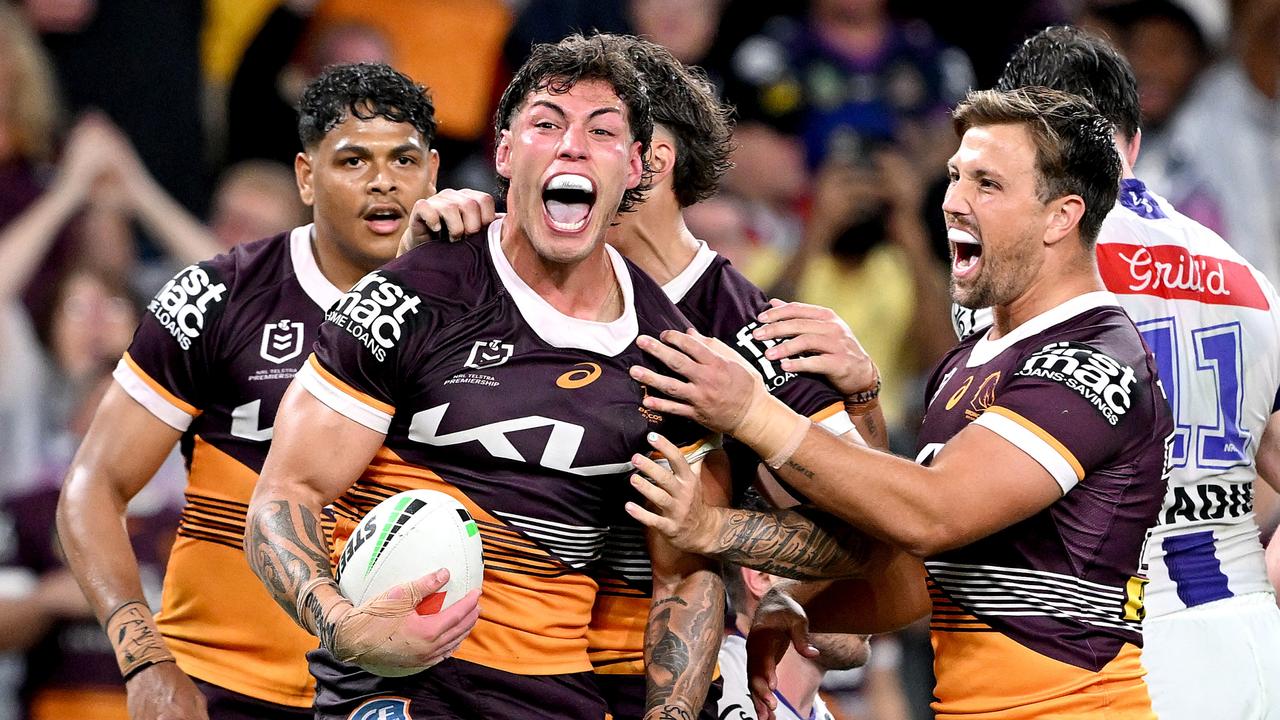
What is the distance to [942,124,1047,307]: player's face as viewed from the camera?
3893mm

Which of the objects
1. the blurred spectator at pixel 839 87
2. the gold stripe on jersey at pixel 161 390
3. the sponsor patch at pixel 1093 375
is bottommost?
the gold stripe on jersey at pixel 161 390

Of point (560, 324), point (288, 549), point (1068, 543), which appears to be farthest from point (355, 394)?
point (1068, 543)

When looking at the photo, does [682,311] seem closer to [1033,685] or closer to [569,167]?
[569,167]

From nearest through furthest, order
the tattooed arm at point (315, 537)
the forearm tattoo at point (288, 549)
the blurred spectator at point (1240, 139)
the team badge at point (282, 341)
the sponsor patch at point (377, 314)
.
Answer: the tattooed arm at point (315, 537), the forearm tattoo at point (288, 549), the sponsor patch at point (377, 314), the team badge at point (282, 341), the blurred spectator at point (1240, 139)

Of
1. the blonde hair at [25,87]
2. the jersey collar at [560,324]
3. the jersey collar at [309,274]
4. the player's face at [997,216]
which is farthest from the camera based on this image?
the blonde hair at [25,87]

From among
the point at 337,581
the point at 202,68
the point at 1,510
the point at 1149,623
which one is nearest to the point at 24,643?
the point at 1,510

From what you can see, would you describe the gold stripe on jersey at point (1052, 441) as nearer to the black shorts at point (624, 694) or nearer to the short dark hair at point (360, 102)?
the black shorts at point (624, 694)

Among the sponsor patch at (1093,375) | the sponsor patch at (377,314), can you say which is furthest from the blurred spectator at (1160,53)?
the sponsor patch at (377,314)

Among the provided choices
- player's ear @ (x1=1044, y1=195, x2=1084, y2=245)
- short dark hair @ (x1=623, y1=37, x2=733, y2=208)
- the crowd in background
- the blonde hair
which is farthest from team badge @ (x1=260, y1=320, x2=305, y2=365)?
the blonde hair

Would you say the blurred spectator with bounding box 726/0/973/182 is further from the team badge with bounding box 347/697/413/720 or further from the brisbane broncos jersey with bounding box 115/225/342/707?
the team badge with bounding box 347/697/413/720

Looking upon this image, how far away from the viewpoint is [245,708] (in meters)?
4.50

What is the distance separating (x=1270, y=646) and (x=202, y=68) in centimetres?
658

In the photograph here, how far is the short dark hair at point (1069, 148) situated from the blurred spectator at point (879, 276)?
4.63 m

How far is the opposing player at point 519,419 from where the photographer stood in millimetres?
3557
